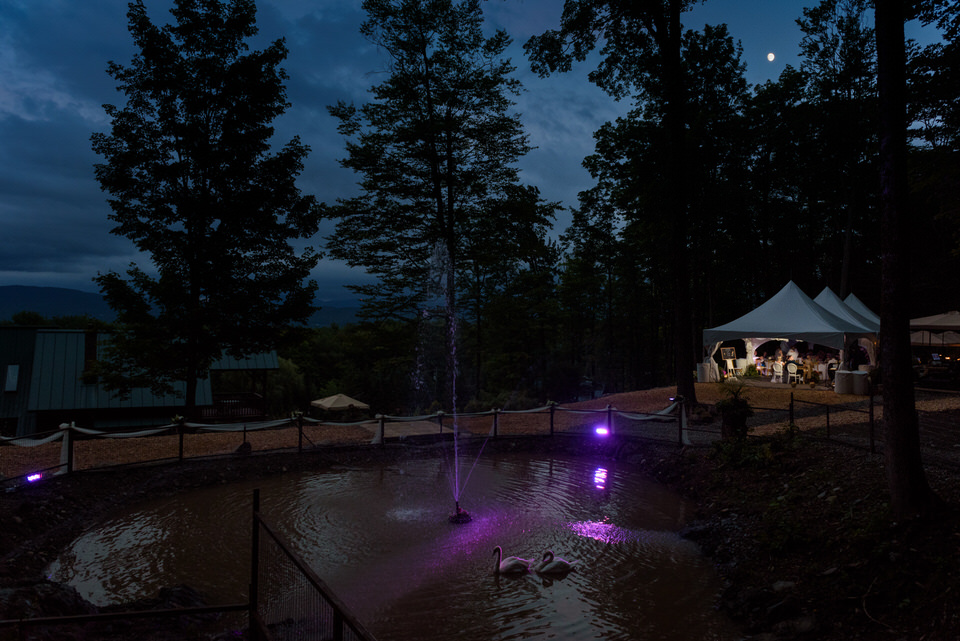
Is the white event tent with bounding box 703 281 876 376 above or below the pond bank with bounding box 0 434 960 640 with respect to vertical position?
above

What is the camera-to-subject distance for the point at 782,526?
765 cm

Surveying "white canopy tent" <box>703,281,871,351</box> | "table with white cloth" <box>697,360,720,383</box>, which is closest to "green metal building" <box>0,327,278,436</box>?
"table with white cloth" <box>697,360,720,383</box>

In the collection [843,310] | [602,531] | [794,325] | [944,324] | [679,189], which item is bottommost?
[602,531]

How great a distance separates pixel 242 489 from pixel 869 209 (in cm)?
4427

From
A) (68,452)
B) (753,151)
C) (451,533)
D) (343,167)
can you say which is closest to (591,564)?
(451,533)

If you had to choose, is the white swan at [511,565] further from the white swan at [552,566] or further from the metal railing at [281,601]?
the metal railing at [281,601]

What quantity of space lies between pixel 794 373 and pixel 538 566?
69.1ft

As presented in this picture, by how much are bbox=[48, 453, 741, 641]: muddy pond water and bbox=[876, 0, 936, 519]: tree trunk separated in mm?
2858

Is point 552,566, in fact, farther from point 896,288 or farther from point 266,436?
point 266,436

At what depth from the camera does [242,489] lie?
481 inches

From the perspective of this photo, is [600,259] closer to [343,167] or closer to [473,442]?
[343,167]

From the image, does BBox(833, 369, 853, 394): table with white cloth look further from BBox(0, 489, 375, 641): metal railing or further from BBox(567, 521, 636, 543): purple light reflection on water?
BBox(0, 489, 375, 641): metal railing

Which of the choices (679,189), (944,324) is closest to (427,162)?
(679,189)

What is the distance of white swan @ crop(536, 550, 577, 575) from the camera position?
25.1 feet
